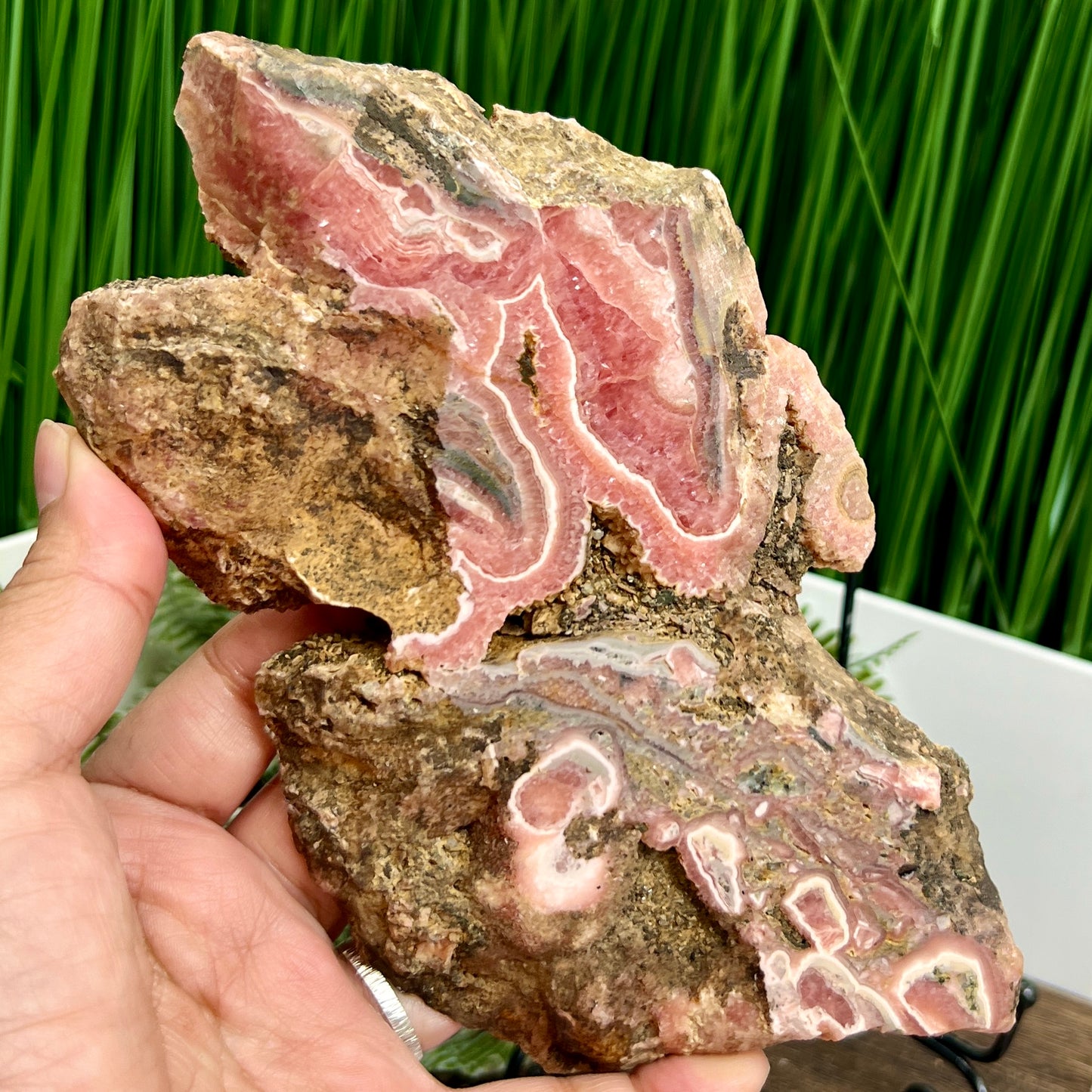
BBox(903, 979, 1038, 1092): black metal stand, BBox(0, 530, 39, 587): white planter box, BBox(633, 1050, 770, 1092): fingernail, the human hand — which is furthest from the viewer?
BBox(0, 530, 39, 587): white planter box

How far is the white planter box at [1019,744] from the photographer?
1429mm

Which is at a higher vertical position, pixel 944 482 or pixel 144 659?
pixel 944 482

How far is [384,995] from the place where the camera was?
976 millimetres

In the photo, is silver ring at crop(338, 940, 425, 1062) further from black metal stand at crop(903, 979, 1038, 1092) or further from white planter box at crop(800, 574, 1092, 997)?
white planter box at crop(800, 574, 1092, 997)

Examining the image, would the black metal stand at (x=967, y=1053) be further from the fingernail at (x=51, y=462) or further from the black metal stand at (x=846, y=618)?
the fingernail at (x=51, y=462)

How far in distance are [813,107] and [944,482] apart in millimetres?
587

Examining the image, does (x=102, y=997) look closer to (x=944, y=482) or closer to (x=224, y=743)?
(x=224, y=743)

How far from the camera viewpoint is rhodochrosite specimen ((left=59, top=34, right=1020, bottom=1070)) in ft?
2.66

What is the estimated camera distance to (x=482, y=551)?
2.71 ft

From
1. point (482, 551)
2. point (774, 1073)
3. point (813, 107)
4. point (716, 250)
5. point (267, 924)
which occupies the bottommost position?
point (774, 1073)

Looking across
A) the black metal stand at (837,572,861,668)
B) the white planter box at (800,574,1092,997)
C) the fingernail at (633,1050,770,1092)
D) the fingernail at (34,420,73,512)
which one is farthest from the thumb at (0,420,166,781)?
the white planter box at (800,574,1092,997)

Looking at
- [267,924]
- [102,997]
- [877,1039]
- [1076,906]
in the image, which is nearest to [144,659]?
[267,924]

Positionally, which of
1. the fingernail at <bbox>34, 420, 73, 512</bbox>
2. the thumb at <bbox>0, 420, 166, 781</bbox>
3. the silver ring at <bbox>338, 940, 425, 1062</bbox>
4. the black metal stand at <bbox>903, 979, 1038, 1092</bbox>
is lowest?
the black metal stand at <bbox>903, 979, 1038, 1092</bbox>

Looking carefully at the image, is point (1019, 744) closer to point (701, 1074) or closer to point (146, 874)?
point (701, 1074)
